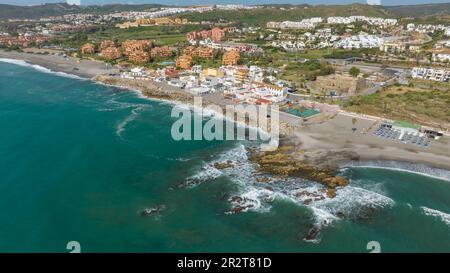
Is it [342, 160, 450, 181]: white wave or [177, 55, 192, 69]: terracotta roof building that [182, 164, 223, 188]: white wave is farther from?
[177, 55, 192, 69]: terracotta roof building

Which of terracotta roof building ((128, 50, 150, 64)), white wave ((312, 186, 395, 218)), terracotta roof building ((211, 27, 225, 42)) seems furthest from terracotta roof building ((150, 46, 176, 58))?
white wave ((312, 186, 395, 218))

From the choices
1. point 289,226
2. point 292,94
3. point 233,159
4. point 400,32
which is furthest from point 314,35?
point 289,226

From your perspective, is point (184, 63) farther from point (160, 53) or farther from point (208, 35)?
point (208, 35)

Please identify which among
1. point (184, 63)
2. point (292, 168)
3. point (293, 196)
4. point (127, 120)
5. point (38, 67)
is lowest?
point (293, 196)

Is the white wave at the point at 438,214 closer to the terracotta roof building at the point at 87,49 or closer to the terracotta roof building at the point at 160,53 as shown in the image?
the terracotta roof building at the point at 160,53

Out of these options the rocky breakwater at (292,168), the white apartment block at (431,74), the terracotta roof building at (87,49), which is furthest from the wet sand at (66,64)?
the white apartment block at (431,74)

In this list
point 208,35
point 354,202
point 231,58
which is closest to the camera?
point 354,202

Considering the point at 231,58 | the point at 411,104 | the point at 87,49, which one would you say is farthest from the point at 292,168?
the point at 87,49
